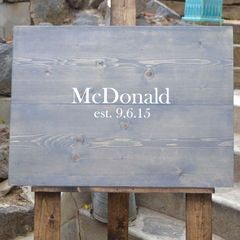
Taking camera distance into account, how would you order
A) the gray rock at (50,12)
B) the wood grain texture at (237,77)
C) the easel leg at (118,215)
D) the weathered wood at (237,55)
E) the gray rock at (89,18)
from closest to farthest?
1. the easel leg at (118,215)
2. the wood grain texture at (237,77)
3. the weathered wood at (237,55)
4. the gray rock at (89,18)
5. the gray rock at (50,12)

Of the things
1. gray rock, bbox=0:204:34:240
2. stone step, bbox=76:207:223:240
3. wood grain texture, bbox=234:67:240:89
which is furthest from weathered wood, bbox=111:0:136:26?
wood grain texture, bbox=234:67:240:89

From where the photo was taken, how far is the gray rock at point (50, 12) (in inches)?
171

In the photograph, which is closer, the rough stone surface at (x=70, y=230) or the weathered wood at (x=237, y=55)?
the rough stone surface at (x=70, y=230)

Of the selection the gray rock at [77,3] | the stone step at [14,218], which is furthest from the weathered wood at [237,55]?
the stone step at [14,218]

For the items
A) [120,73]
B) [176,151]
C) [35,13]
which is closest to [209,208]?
[176,151]

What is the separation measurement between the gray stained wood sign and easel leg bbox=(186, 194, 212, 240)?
0.10m

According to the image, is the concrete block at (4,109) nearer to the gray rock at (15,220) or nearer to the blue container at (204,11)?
the gray rock at (15,220)

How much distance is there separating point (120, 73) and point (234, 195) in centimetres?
125

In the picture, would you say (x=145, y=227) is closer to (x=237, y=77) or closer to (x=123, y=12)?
(x=123, y=12)

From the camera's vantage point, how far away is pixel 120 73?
1.67 metres

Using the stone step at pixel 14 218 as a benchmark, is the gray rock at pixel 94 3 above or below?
above

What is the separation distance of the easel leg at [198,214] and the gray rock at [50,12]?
9.95 feet

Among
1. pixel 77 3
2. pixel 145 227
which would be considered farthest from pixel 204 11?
pixel 145 227

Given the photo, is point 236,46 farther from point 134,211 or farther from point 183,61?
point 183,61
